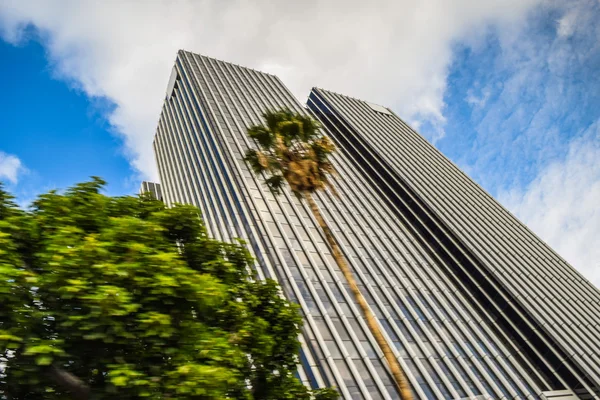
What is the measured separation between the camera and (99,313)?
6102mm

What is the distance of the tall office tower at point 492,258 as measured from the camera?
41656mm

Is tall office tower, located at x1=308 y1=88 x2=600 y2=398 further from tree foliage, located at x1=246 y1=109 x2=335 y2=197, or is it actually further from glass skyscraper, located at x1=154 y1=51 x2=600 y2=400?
tree foliage, located at x1=246 y1=109 x2=335 y2=197

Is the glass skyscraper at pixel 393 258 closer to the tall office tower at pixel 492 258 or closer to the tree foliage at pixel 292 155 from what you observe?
the tall office tower at pixel 492 258

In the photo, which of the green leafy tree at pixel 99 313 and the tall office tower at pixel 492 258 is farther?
the tall office tower at pixel 492 258

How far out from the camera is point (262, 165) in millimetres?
15242

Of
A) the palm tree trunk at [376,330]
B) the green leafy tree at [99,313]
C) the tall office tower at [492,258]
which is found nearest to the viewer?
the green leafy tree at [99,313]

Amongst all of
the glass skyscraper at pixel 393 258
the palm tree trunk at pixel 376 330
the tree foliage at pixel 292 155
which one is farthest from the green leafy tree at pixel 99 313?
the tree foliage at pixel 292 155

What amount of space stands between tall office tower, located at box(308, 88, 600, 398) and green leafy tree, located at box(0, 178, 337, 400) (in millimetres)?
46543

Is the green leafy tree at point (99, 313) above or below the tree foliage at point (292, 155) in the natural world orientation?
below

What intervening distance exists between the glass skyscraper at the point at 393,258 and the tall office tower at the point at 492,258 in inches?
8.1

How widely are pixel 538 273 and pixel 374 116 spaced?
159 feet

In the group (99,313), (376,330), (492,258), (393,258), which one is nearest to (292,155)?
(376,330)

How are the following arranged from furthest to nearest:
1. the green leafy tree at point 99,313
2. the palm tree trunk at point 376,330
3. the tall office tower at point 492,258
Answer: the tall office tower at point 492,258 → the palm tree trunk at point 376,330 → the green leafy tree at point 99,313

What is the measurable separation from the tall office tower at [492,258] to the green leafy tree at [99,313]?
4654 centimetres
